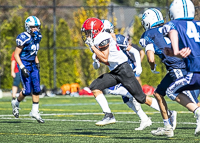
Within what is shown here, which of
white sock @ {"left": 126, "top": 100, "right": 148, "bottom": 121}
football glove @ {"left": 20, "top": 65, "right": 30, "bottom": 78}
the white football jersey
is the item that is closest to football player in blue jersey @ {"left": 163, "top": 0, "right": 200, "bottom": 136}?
the white football jersey

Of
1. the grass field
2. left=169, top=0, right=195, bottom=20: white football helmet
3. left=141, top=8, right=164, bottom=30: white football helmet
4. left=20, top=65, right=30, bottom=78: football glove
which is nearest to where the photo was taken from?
left=169, top=0, right=195, bottom=20: white football helmet

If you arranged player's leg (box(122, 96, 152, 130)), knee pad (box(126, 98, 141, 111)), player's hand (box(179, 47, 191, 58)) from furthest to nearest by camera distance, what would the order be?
1. knee pad (box(126, 98, 141, 111))
2. player's leg (box(122, 96, 152, 130))
3. player's hand (box(179, 47, 191, 58))

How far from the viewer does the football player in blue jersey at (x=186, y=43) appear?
4.45 m

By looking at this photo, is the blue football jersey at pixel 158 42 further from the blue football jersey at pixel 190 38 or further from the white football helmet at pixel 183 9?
the blue football jersey at pixel 190 38

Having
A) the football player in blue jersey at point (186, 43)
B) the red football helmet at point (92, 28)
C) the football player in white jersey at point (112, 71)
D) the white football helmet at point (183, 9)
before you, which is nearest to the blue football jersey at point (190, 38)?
the football player in blue jersey at point (186, 43)

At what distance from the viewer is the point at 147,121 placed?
6.42 m

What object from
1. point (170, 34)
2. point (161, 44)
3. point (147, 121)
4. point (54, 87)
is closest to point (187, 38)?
point (170, 34)

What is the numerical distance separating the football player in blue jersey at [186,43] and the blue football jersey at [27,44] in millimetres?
3562

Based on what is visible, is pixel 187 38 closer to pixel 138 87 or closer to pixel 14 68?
pixel 138 87

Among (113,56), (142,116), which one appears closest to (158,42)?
(113,56)

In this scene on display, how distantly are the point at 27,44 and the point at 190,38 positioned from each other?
3.84 m

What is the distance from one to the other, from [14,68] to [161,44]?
765 centimetres

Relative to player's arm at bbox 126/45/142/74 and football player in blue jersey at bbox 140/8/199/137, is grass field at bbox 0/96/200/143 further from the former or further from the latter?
player's arm at bbox 126/45/142/74

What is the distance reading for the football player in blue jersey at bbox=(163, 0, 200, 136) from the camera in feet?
14.6
